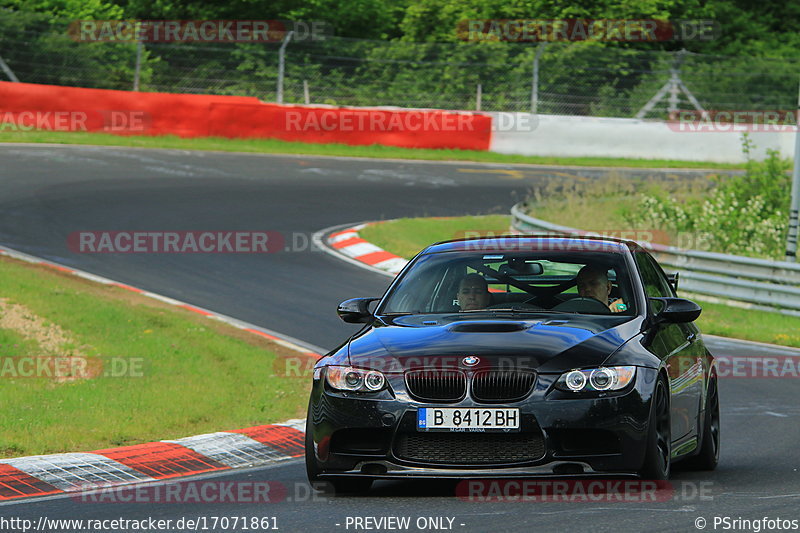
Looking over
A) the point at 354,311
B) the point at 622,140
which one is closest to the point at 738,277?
the point at 354,311

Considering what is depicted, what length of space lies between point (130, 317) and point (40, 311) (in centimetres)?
96

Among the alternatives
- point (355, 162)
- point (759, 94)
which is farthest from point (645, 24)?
point (355, 162)

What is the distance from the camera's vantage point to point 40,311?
48.4 feet

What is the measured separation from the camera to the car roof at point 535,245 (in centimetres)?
842

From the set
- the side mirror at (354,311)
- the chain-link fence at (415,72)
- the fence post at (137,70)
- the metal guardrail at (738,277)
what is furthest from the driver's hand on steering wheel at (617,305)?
the fence post at (137,70)

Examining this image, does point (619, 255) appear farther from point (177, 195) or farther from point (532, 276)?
point (177, 195)

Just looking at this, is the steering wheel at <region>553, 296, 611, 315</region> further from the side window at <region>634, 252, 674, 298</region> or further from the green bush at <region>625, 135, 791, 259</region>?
the green bush at <region>625, 135, 791, 259</region>

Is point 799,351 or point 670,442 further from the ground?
point 670,442

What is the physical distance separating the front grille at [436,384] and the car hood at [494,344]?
42 millimetres

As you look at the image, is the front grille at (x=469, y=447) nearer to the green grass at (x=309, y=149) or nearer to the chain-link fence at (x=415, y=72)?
the green grass at (x=309, y=149)

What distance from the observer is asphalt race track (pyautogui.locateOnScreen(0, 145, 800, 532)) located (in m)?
6.71

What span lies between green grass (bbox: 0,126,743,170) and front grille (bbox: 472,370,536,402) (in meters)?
25.5

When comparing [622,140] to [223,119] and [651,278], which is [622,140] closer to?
[223,119]

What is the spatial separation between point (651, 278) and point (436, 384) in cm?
237
